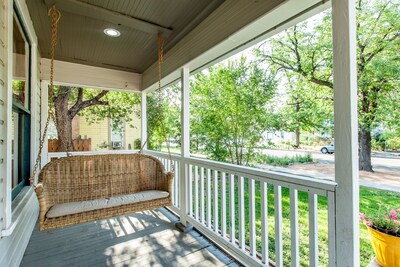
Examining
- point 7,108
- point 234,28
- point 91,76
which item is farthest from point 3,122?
point 91,76

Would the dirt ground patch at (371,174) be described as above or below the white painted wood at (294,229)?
above

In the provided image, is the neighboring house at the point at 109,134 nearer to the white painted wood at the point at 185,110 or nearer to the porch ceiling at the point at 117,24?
the porch ceiling at the point at 117,24

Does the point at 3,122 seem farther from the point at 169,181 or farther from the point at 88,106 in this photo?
the point at 88,106

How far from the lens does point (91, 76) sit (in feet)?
14.2

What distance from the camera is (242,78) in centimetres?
315

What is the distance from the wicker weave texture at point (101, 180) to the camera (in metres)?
2.26

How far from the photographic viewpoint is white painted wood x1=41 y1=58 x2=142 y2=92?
159 inches

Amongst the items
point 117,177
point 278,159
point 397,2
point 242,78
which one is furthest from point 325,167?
point 117,177

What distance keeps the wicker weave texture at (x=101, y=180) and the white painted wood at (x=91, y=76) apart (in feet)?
7.20

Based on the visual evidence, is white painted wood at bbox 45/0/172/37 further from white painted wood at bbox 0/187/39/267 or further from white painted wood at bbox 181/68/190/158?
white painted wood at bbox 0/187/39/267

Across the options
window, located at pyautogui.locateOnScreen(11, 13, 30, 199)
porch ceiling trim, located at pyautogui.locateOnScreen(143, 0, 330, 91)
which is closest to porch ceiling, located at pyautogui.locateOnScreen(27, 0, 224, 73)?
porch ceiling trim, located at pyautogui.locateOnScreen(143, 0, 330, 91)

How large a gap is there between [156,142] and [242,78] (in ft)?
8.92

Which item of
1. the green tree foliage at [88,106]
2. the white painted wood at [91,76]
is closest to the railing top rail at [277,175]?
the white painted wood at [91,76]

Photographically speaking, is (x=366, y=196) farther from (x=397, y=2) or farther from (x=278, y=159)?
(x=397, y=2)
